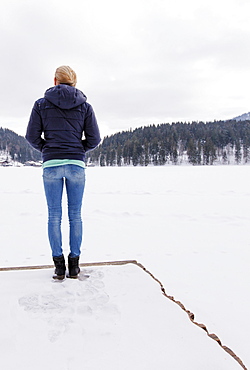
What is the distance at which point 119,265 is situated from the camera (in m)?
2.79

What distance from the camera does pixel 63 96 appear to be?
89.9 inches

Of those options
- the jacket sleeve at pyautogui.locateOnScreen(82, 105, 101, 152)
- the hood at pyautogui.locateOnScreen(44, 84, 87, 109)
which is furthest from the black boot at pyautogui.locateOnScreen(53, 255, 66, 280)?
the hood at pyautogui.locateOnScreen(44, 84, 87, 109)

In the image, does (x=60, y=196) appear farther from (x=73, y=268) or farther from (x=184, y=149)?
(x=184, y=149)

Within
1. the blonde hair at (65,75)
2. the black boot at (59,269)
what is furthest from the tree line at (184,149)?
the black boot at (59,269)

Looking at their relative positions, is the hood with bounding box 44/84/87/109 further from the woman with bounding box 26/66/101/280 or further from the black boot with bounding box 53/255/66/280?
the black boot with bounding box 53/255/66/280

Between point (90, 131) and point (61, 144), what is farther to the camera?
point (90, 131)

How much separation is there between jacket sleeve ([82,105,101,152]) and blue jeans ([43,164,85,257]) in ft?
0.93

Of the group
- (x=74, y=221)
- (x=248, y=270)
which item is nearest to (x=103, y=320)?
(x=74, y=221)

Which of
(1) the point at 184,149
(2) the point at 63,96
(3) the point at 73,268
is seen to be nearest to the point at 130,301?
(3) the point at 73,268

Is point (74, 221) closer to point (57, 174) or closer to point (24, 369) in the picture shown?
point (57, 174)

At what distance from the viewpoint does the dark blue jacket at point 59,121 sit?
2.30m

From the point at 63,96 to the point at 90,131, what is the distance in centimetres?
40

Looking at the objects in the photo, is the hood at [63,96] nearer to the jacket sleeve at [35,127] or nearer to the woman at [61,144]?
the woman at [61,144]

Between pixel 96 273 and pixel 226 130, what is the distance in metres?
91.3
